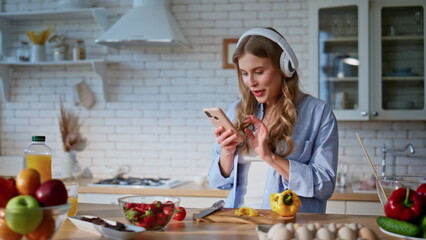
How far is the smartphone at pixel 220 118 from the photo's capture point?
1998 millimetres

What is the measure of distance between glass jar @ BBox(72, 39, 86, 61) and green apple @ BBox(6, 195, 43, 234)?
3.27 metres

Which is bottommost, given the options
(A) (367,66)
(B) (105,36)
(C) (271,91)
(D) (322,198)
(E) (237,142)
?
(D) (322,198)

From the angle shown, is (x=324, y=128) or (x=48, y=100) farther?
(x=48, y=100)

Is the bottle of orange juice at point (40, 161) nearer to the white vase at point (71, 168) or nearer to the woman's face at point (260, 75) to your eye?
the woman's face at point (260, 75)

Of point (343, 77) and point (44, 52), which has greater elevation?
point (44, 52)

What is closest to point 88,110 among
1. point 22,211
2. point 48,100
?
point 48,100

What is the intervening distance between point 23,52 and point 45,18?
0.39m

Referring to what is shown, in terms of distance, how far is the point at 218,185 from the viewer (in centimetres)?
249

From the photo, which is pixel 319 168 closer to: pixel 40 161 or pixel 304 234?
pixel 304 234

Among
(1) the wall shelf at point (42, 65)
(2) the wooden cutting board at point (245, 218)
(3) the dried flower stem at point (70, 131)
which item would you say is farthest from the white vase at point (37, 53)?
(2) the wooden cutting board at point (245, 218)

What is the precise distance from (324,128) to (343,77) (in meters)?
1.83

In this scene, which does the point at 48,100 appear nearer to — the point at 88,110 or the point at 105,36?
the point at 88,110

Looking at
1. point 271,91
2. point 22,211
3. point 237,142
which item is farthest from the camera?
point 271,91

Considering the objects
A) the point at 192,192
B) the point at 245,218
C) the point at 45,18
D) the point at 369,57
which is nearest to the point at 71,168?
the point at 192,192
